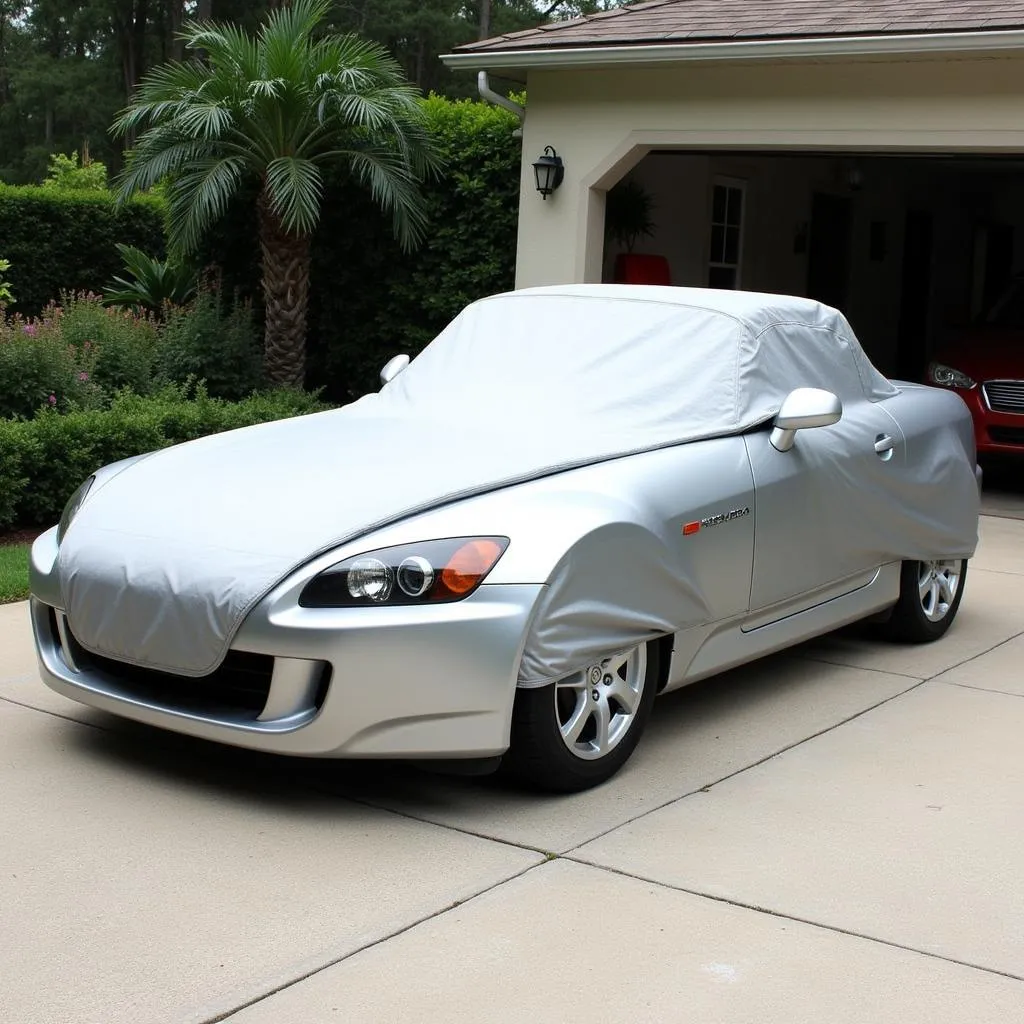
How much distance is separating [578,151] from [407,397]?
22.7ft

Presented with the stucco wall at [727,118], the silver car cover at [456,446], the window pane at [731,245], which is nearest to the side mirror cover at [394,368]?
the silver car cover at [456,446]

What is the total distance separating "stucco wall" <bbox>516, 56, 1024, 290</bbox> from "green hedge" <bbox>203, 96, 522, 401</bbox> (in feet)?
1.47

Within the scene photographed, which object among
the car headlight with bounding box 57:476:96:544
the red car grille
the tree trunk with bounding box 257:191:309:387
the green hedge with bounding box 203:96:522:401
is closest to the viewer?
the car headlight with bounding box 57:476:96:544

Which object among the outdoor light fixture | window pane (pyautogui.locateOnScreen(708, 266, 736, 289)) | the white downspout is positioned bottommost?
window pane (pyautogui.locateOnScreen(708, 266, 736, 289))

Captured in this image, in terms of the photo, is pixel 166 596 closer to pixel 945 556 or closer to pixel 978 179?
pixel 945 556

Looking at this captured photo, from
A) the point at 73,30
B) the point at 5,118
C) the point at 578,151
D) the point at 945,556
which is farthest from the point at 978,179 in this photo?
the point at 5,118

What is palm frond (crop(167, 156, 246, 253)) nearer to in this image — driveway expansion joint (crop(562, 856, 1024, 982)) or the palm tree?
the palm tree

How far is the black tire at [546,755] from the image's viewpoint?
13.5ft

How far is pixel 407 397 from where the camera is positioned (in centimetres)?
564

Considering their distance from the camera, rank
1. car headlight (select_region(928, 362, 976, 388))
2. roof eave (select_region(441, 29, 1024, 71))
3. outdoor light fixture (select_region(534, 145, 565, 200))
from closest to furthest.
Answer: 1. roof eave (select_region(441, 29, 1024, 71))
2. car headlight (select_region(928, 362, 976, 388))
3. outdoor light fixture (select_region(534, 145, 565, 200))

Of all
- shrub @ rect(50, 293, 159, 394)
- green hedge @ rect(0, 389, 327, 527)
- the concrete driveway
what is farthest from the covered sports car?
shrub @ rect(50, 293, 159, 394)

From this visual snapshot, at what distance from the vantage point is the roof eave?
9844 millimetres

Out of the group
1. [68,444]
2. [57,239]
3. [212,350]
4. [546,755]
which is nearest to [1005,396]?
[212,350]

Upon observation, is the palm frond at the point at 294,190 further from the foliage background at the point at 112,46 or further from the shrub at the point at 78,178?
the foliage background at the point at 112,46
